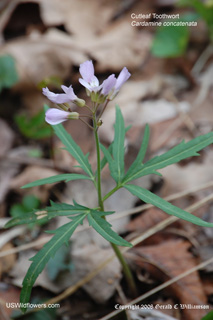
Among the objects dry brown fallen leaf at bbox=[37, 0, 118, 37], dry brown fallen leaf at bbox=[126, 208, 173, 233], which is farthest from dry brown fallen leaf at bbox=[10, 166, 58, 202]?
dry brown fallen leaf at bbox=[37, 0, 118, 37]

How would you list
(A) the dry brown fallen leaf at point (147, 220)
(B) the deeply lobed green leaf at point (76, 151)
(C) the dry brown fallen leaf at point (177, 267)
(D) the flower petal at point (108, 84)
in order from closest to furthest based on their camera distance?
(D) the flower petal at point (108, 84) → (B) the deeply lobed green leaf at point (76, 151) → (C) the dry brown fallen leaf at point (177, 267) → (A) the dry brown fallen leaf at point (147, 220)

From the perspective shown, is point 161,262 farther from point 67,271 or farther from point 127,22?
point 127,22

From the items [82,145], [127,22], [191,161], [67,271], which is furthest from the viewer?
[127,22]

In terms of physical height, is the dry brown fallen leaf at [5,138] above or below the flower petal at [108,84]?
below

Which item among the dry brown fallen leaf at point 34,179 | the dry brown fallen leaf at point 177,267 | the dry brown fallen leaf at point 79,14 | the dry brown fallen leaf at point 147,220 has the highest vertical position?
the dry brown fallen leaf at point 79,14

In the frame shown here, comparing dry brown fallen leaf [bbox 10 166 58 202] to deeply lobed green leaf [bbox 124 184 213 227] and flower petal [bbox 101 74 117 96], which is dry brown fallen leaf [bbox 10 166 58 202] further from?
flower petal [bbox 101 74 117 96]

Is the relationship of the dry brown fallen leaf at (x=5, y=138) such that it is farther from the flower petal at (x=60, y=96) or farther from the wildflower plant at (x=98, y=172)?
the flower petal at (x=60, y=96)

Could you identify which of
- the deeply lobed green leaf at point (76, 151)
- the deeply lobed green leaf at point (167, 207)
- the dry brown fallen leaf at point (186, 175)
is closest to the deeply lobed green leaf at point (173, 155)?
the deeply lobed green leaf at point (167, 207)

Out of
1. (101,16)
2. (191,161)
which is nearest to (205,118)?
(191,161)
